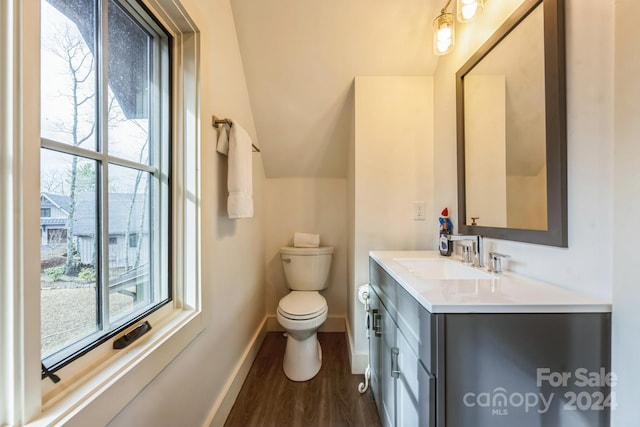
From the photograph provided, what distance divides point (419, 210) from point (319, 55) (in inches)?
48.6

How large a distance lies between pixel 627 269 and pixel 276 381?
5.85ft

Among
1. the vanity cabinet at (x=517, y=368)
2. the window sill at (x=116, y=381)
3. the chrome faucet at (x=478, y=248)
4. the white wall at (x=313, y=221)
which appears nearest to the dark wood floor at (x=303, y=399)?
the white wall at (x=313, y=221)

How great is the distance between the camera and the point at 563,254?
2.74 feet

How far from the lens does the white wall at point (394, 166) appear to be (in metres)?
1.76

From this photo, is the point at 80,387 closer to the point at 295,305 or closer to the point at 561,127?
the point at 295,305

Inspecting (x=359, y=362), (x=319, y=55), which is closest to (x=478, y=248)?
(x=359, y=362)

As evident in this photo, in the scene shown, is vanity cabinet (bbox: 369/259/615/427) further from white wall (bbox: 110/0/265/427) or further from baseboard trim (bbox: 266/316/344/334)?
baseboard trim (bbox: 266/316/344/334)

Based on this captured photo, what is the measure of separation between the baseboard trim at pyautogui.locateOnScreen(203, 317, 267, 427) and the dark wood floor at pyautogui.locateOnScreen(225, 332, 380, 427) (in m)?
0.04

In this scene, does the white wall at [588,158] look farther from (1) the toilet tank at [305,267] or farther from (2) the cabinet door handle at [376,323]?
(1) the toilet tank at [305,267]

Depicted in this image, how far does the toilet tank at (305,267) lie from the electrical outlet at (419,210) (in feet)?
2.83

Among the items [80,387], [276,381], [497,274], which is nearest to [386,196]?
[497,274]

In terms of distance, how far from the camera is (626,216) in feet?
2.18

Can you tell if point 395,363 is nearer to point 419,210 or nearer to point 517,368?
point 517,368

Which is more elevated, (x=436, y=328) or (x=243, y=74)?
(x=243, y=74)
